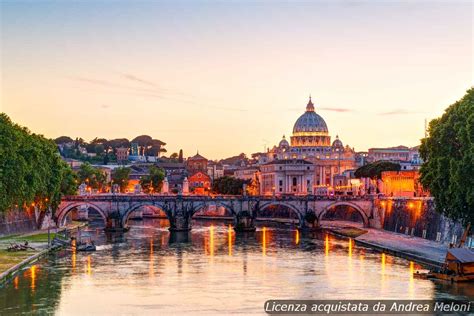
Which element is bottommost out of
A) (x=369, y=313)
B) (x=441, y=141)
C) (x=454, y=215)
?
(x=369, y=313)

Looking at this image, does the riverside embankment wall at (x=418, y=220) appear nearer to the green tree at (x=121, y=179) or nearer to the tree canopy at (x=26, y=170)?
the tree canopy at (x=26, y=170)

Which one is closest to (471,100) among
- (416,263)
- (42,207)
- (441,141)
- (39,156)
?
(441,141)

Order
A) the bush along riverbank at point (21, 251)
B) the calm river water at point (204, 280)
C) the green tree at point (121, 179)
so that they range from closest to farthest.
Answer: the calm river water at point (204, 280) < the bush along riverbank at point (21, 251) < the green tree at point (121, 179)

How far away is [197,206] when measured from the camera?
11275cm

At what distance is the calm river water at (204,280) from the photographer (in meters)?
49.4

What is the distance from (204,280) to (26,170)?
23350 mm

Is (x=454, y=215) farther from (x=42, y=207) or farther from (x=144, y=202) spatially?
(x=144, y=202)

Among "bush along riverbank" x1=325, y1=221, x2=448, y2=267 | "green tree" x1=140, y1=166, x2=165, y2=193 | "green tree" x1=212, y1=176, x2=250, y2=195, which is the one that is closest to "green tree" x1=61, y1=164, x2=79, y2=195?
"bush along riverbank" x1=325, y1=221, x2=448, y2=267

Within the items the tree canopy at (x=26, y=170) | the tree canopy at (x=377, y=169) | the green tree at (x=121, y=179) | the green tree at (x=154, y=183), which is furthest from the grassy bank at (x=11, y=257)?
the green tree at (x=121, y=179)

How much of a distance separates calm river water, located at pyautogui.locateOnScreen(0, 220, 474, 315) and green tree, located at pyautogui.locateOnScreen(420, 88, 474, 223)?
511 centimetres

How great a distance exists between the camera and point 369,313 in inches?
1820

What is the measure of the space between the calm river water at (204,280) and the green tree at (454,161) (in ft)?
16.8

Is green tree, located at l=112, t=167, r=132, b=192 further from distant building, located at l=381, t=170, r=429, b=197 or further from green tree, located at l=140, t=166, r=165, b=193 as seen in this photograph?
distant building, located at l=381, t=170, r=429, b=197

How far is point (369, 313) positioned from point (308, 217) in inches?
2692
